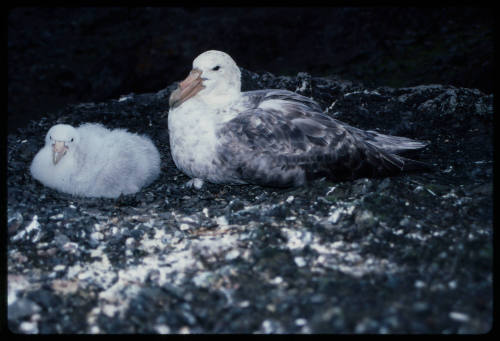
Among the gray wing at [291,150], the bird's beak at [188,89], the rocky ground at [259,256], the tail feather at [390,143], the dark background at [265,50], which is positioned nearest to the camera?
the rocky ground at [259,256]

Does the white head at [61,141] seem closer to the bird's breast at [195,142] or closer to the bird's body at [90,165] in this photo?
the bird's body at [90,165]

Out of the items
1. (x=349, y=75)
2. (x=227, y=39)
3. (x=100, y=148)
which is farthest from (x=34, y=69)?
(x=100, y=148)

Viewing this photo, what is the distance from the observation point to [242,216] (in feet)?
13.9

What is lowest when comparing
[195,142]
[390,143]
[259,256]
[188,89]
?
[259,256]

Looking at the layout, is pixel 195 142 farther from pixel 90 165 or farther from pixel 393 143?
pixel 393 143

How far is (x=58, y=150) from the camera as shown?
15.3 feet

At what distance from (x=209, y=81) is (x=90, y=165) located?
1239 mm

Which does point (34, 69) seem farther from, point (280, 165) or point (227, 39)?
point (280, 165)

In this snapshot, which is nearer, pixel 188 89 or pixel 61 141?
pixel 61 141

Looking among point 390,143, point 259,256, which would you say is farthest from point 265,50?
point 259,256

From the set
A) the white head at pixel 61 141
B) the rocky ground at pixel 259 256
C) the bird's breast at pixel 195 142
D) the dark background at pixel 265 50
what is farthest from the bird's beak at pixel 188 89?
the dark background at pixel 265 50

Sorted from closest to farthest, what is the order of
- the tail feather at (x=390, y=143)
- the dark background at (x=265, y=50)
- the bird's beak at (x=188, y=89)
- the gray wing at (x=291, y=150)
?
the gray wing at (x=291, y=150), the bird's beak at (x=188, y=89), the tail feather at (x=390, y=143), the dark background at (x=265, y=50)

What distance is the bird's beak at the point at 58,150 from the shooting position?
15.3ft

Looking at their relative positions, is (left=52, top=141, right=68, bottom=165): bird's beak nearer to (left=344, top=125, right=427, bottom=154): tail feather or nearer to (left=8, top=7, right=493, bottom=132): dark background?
(left=344, top=125, right=427, bottom=154): tail feather
